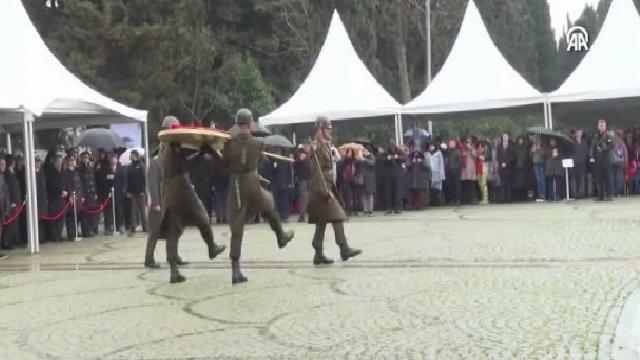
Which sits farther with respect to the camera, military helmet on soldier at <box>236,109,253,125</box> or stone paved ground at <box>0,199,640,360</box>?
military helmet on soldier at <box>236,109,253,125</box>

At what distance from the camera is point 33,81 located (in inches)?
618

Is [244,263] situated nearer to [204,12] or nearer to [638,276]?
[638,276]

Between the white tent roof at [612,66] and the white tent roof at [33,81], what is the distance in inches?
449

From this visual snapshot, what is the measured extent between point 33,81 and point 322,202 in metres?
7.21

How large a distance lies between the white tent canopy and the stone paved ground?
7.36ft

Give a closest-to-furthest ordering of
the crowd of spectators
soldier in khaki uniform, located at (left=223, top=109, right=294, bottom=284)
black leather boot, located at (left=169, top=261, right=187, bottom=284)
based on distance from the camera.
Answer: soldier in khaki uniform, located at (left=223, top=109, right=294, bottom=284) → black leather boot, located at (left=169, top=261, right=187, bottom=284) → the crowd of spectators

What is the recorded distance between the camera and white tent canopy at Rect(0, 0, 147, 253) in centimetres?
1495

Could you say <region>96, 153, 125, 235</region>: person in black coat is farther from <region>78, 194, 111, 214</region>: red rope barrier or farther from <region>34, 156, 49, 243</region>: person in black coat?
<region>34, 156, 49, 243</region>: person in black coat

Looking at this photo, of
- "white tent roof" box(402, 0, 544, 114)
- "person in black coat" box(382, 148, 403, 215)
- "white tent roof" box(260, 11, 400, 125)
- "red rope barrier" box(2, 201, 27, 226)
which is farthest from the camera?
"white tent roof" box(260, 11, 400, 125)

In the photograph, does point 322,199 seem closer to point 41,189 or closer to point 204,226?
point 204,226

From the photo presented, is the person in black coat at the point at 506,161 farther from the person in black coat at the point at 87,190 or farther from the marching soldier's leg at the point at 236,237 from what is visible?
the marching soldier's leg at the point at 236,237

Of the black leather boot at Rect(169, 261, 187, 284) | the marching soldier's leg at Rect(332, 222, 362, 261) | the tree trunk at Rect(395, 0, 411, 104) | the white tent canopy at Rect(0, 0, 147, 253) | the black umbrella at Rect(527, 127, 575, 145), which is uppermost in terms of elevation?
the tree trunk at Rect(395, 0, 411, 104)

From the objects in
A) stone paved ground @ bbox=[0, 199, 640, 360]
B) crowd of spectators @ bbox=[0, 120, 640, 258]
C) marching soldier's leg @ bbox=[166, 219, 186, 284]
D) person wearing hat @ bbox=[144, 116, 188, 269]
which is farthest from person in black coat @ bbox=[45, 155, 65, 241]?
marching soldier's leg @ bbox=[166, 219, 186, 284]

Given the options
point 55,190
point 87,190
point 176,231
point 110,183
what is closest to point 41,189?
point 55,190
